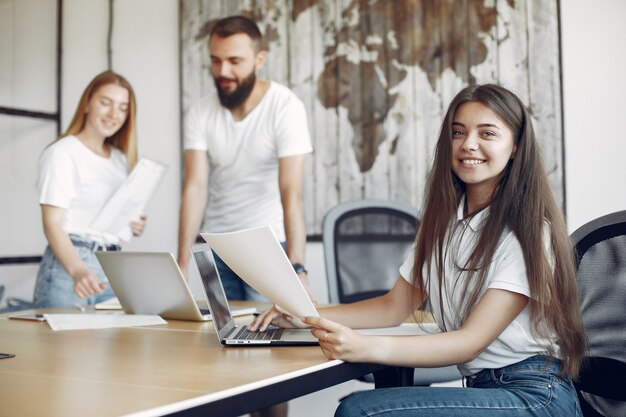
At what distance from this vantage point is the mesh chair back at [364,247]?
2609mm

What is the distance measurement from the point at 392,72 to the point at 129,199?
1481 mm

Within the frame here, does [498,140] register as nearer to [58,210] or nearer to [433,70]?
[58,210]

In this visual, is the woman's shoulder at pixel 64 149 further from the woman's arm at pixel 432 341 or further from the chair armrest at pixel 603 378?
the chair armrest at pixel 603 378

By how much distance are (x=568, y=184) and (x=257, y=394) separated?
2.31 meters

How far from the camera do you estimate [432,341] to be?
136 cm

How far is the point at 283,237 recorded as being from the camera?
A: 2.78 metres

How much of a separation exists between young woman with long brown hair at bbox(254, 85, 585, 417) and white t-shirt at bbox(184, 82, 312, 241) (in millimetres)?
1069

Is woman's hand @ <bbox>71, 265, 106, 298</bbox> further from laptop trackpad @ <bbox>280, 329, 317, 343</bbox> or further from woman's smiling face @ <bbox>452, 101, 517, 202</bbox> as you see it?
woman's smiling face @ <bbox>452, 101, 517, 202</bbox>

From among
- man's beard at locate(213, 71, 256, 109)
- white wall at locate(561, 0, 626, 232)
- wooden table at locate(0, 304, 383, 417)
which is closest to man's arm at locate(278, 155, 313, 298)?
man's beard at locate(213, 71, 256, 109)

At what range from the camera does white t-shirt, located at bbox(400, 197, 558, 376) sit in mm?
1421

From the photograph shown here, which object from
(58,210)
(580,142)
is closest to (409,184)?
(580,142)

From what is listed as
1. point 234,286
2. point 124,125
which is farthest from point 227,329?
point 124,125

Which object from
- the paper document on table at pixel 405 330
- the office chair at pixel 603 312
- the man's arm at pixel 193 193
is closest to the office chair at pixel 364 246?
the man's arm at pixel 193 193

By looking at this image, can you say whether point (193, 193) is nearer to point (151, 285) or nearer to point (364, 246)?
point (364, 246)
